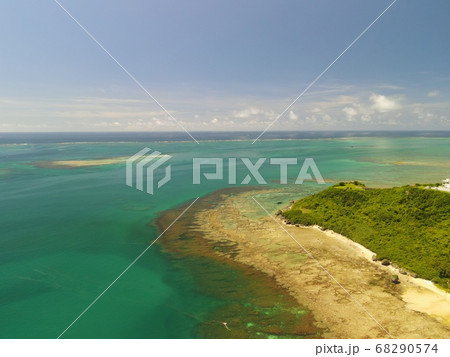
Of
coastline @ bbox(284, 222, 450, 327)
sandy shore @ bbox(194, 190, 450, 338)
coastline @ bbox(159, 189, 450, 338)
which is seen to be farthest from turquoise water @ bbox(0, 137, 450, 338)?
coastline @ bbox(284, 222, 450, 327)

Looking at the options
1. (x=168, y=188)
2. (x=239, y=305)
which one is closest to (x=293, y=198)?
(x=168, y=188)

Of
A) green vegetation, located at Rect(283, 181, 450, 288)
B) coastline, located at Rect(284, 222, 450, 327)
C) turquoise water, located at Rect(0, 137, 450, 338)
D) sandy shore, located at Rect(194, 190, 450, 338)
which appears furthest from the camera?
green vegetation, located at Rect(283, 181, 450, 288)

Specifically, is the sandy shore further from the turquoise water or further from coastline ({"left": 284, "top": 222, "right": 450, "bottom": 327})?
the turquoise water

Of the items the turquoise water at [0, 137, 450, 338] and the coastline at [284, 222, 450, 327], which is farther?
the turquoise water at [0, 137, 450, 338]

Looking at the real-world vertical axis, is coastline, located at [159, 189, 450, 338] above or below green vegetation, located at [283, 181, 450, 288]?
below

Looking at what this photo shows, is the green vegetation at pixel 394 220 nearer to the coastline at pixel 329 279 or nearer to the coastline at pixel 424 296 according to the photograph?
the coastline at pixel 424 296

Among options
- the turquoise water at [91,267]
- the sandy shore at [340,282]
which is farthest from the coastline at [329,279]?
the turquoise water at [91,267]

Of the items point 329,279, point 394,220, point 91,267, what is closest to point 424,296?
point 329,279

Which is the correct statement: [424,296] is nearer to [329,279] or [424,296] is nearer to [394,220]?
[329,279]
